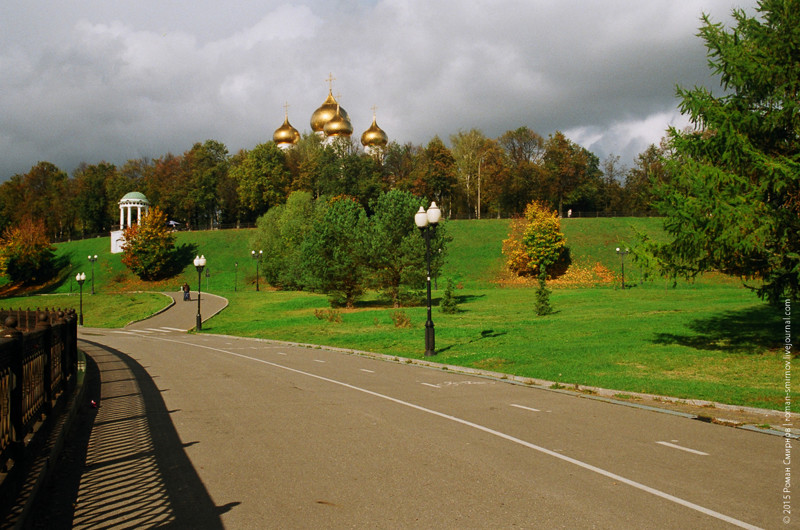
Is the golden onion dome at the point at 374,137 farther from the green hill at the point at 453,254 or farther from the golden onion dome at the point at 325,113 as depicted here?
the green hill at the point at 453,254

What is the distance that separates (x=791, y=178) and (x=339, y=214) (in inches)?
1247

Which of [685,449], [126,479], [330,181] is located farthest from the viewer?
[330,181]

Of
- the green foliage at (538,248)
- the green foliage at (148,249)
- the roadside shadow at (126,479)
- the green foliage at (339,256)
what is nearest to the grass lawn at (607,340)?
the green foliage at (339,256)

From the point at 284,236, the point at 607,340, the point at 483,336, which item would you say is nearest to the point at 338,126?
the point at 284,236

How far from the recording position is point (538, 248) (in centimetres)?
6191

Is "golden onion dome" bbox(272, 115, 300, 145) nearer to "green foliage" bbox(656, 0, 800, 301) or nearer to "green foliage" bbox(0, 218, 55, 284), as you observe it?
"green foliage" bbox(0, 218, 55, 284)

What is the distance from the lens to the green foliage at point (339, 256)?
4034 cm

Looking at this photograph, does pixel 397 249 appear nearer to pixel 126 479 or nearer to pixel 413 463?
pixel 413 463

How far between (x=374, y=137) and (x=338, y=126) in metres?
7.42

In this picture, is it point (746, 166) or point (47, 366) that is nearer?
point (47, 366)

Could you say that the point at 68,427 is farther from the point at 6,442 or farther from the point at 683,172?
the point at 683,172

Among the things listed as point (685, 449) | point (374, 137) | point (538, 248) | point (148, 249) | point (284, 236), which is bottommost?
point (685, 449)

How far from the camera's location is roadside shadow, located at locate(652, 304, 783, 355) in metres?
17.0

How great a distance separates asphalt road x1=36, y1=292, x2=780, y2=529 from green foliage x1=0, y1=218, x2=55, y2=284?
7749 centimetres
